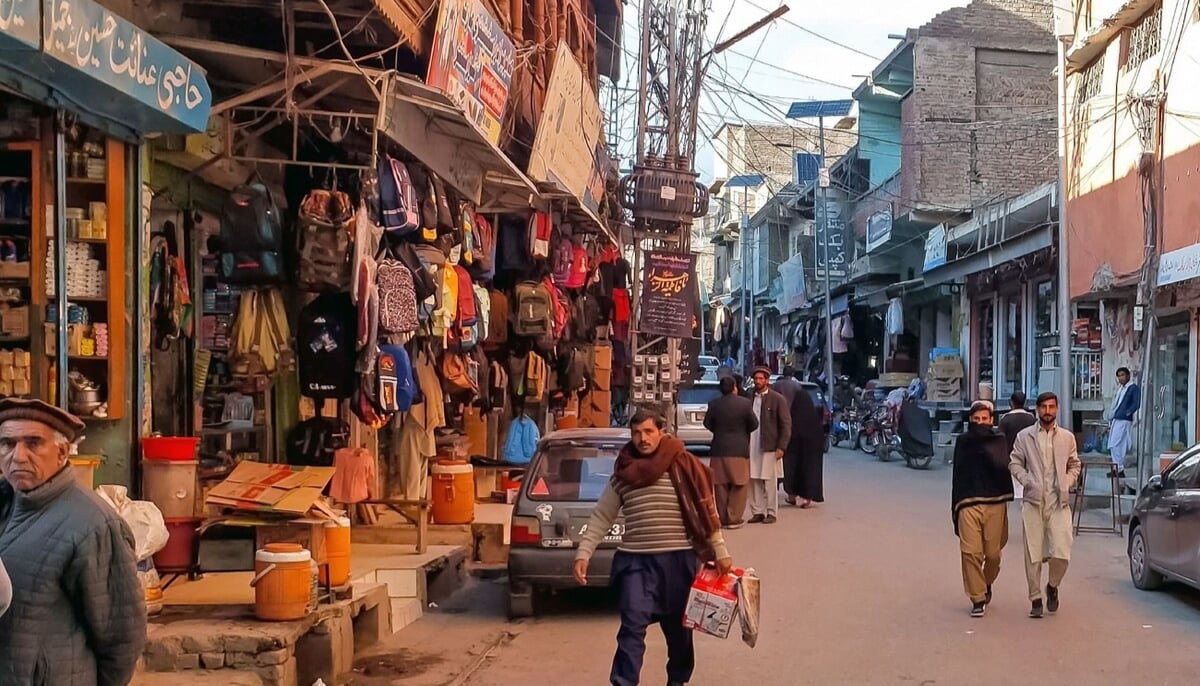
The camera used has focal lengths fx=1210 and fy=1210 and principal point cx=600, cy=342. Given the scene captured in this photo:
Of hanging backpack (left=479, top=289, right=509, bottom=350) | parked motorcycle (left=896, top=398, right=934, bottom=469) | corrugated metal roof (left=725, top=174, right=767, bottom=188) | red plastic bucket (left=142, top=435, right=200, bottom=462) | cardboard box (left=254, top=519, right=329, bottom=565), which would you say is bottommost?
parked motorcycle (left=896, top=398, right=934, bottom=469)

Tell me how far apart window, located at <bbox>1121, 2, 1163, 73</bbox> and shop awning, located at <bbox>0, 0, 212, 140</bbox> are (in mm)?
15167

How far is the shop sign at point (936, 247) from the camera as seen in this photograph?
2869cm

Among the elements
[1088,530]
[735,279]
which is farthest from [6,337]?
[735,279]

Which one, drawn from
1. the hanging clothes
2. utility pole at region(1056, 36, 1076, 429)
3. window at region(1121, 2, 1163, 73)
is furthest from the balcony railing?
the hanging clothes

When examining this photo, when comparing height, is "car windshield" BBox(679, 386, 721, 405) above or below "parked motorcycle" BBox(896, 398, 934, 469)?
above

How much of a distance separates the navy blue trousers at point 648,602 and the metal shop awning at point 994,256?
701 inches

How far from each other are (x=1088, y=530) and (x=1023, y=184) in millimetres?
19008

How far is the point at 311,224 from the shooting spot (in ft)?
29.9

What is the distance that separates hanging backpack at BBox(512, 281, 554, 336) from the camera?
15148 mm

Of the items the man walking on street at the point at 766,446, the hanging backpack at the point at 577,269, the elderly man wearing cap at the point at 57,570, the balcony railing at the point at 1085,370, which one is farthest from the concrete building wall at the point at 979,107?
the elderly man wearing cap at the point at 57,570

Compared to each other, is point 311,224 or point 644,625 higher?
point 311,224

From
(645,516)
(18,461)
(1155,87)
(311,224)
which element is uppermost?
(1155,87)

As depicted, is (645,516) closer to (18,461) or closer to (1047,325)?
(18,461)

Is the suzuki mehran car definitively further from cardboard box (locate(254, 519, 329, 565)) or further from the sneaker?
the sneaker
